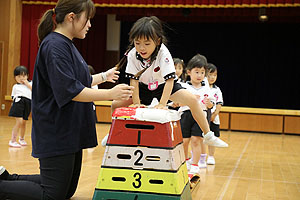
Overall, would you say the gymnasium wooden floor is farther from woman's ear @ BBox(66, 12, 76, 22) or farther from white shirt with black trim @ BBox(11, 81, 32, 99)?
woman's ear @ BBox(66, 12, 76, 22)

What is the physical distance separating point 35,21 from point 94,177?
6829 millimetres

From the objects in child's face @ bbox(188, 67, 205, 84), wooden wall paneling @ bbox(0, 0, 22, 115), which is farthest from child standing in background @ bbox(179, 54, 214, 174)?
wooden wall paneling @ bbox(0, 0, 22, 115)

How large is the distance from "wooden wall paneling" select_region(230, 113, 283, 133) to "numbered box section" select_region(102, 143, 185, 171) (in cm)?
632

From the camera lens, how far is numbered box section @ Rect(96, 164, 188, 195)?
5.79 ft

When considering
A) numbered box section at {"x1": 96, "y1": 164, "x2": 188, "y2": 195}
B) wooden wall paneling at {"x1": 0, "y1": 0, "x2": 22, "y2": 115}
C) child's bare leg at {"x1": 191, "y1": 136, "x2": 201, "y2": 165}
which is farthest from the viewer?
wooden wall paneling at {"x1": 0, "y1": 0, "x2": 22, "y2": 115}

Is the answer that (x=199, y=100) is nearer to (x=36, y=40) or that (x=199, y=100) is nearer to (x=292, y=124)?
(x=292, y=124)

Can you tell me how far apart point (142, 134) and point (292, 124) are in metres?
6.66

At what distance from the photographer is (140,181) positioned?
5.91 ft

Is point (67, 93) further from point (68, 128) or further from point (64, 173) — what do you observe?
point (64, 173)

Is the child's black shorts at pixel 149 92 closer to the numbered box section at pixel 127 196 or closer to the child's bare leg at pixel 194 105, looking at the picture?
the child's bare leg at pixel 194 105

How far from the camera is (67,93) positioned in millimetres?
1817

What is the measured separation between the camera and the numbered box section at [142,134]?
1.79 m

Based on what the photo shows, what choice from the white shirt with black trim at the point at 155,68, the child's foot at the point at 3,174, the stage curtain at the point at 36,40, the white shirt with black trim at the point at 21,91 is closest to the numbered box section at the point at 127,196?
the child's foot at the point at 3,174

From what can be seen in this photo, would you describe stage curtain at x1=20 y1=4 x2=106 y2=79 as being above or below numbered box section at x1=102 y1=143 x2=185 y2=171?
above
